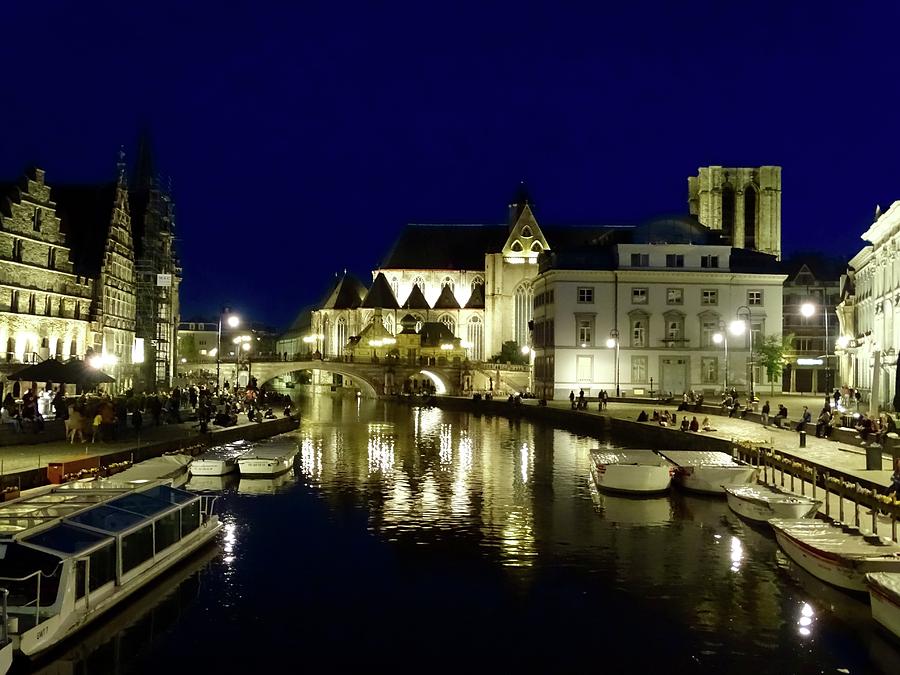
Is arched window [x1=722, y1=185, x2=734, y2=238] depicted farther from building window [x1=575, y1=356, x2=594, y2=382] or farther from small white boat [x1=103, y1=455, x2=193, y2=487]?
small white boat [x1=103, y1=455, x2=193, y2=487]

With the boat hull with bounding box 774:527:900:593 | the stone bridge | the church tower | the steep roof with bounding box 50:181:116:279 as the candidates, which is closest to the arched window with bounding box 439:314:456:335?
the stone bridge

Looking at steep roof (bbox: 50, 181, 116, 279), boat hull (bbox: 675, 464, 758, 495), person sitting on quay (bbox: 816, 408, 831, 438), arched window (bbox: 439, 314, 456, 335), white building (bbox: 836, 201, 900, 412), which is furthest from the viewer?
arched window (bbox: 439, 314, 456, 335)

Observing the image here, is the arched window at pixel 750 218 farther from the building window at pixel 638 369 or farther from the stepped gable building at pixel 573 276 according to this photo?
the building window at pixel 638 369

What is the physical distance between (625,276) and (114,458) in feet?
165

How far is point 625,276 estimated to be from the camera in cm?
7394

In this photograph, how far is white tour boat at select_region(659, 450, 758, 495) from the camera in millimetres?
31641

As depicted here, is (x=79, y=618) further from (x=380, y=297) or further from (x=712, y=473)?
(x=380, y=297)

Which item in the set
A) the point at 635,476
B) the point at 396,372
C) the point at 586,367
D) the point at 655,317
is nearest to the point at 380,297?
the point at 396,372

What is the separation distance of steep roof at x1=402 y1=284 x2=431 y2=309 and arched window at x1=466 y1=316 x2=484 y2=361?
6.43 meters

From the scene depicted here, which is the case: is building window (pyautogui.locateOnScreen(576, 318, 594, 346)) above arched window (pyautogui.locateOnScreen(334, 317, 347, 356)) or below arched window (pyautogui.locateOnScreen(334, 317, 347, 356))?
below

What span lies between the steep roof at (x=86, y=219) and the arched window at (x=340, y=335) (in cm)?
6681

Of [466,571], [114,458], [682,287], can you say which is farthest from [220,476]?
[682,287]

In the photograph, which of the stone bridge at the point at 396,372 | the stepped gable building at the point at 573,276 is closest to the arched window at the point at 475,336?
the stepped gable building at the point at 573,276

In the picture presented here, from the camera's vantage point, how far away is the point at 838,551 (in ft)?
63.6
